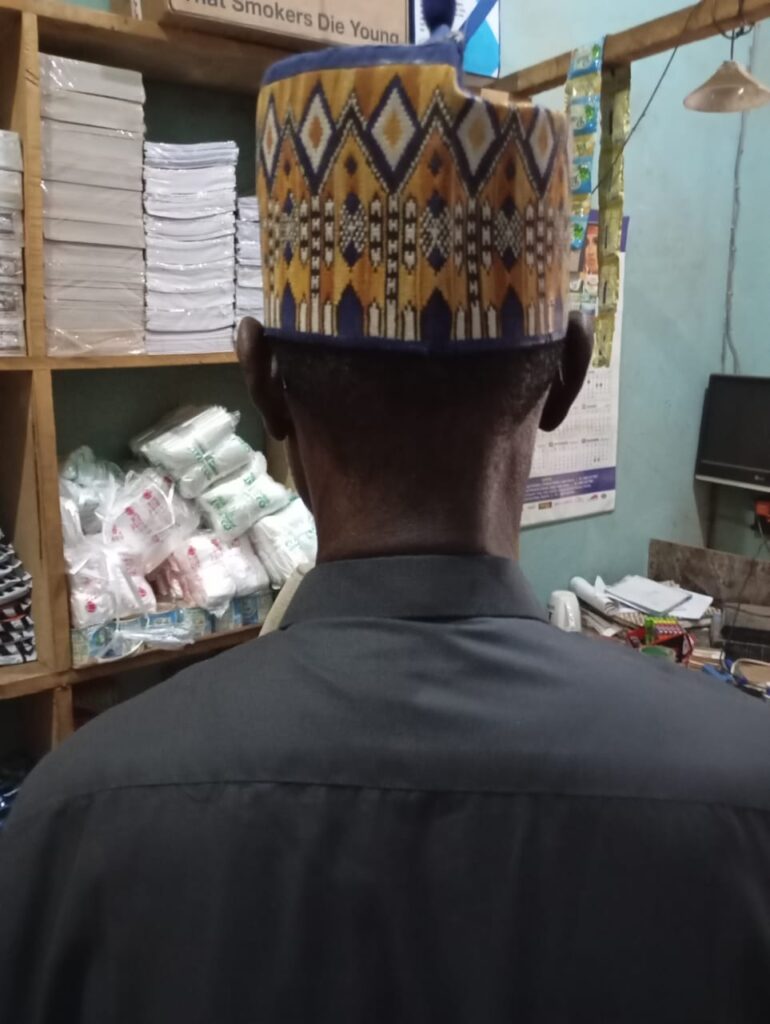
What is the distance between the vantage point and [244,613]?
1511mm

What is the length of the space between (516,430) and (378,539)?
12 centimetres

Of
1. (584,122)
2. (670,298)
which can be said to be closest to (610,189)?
(584,122)

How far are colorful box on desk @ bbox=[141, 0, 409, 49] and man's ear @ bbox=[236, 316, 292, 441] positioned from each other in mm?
817

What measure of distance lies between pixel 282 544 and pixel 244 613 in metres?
0.14

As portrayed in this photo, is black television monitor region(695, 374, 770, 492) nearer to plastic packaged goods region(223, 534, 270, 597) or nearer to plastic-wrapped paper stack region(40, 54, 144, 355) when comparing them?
plastic packaged goods region(223, 534, 270, 597)

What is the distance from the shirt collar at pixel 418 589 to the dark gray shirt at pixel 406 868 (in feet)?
0.18

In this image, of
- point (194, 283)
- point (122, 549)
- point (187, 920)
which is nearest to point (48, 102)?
point (194, 283)

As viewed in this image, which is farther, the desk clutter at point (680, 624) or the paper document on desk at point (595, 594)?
the paper document on desk at point (595, 594)

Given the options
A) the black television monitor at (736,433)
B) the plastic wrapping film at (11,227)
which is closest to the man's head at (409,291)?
the plastic wrapping film at (11,227)

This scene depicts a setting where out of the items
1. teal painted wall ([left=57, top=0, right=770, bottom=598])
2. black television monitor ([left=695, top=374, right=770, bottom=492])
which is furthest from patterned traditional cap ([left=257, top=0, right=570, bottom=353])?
black television monitor ([left=695, top=374, right=770, bottom=492])

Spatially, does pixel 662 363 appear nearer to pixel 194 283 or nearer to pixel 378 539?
pixel 194 283

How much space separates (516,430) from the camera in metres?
0.60

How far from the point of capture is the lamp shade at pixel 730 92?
1.59 meters

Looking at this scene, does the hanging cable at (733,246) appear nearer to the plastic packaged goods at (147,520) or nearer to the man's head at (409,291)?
the plastic packaged goods at (147,520)
